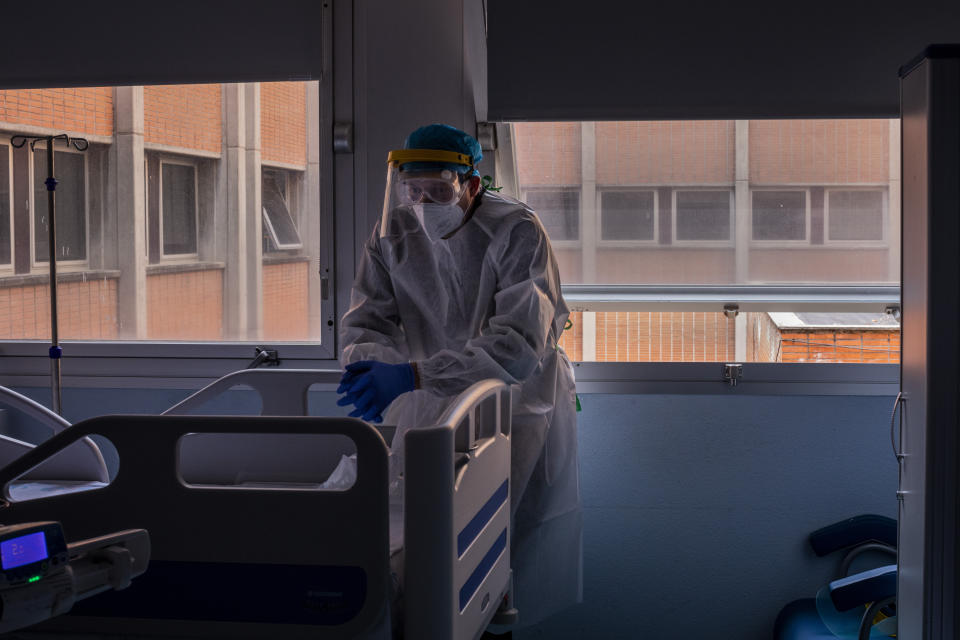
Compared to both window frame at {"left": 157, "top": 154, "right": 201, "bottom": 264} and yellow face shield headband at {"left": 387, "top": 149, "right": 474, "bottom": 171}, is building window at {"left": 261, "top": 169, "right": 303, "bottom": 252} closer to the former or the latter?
window frame at {"left": 157, "top": 154, "right": 201, "bottom": 264}


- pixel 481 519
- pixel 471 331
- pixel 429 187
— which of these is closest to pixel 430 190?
pixel 429 187

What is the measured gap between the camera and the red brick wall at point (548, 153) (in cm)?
319

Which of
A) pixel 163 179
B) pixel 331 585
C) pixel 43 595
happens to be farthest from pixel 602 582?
pixel 43 595

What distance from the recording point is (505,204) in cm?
230

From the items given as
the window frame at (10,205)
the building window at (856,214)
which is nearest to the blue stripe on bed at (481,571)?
the building window at (856,214)

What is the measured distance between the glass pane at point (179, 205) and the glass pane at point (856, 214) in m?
1.75

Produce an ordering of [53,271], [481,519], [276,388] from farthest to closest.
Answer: [53,271], [276,388], [481,519]

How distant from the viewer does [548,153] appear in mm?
3225

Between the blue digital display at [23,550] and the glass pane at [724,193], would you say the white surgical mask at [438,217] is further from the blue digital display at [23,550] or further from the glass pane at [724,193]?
the blue digital display at [23,550]

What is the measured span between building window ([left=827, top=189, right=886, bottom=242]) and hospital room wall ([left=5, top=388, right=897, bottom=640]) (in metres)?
0.56

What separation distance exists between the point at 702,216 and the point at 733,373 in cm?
55

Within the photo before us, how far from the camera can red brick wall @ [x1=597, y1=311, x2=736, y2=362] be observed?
3.21 meters

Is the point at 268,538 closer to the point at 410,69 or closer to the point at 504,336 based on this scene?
the point at 504,336

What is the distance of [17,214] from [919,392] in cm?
289
